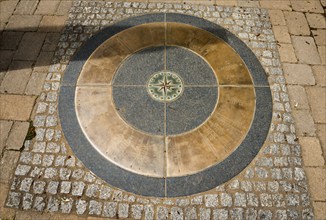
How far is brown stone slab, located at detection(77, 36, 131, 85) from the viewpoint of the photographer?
4707 millimetres

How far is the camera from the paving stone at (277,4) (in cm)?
577

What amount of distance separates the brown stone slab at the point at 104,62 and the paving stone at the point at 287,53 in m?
2.71

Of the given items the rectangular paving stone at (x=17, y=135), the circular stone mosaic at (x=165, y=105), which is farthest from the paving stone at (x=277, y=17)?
the rectangular paving stone at (x=17, y=135)

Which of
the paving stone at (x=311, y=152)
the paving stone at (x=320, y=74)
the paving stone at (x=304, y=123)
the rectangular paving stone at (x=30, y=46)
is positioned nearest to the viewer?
the paving stone at (x=311, y=152)

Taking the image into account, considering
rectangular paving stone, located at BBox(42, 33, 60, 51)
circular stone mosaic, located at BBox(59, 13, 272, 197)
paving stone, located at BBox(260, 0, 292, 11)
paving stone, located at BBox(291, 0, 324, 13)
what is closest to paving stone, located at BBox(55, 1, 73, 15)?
rectangular paving stone, located at BBox(42, 33, 60, 51)

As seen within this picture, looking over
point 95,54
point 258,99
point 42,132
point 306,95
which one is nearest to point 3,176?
point 42,132

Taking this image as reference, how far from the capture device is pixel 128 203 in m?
3.68

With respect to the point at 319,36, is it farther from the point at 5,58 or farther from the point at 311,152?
the point at 5,58

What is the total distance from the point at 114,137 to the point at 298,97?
300 cm

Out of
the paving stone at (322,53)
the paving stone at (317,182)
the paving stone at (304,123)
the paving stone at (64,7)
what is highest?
the paving stone at (64,7)

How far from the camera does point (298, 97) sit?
4.63m

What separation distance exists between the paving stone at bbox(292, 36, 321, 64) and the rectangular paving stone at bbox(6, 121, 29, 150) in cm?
469

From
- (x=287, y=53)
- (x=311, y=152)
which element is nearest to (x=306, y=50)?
(x=287, y=53)

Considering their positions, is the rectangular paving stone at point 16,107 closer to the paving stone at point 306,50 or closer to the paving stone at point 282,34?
the paving stone at point 282,34
